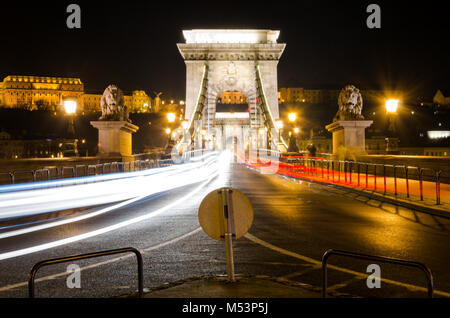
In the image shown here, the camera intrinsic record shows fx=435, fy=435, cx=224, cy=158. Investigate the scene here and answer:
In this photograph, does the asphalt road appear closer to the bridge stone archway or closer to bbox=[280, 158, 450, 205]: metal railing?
bbox=[280, 158, 450, 205]: metal railing

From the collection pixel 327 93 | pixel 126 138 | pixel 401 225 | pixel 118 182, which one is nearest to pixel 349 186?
pixel 401 225

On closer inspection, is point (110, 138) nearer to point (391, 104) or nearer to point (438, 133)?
point (391, 104)

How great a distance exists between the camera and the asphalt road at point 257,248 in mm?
5230

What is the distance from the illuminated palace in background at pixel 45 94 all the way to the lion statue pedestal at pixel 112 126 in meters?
124

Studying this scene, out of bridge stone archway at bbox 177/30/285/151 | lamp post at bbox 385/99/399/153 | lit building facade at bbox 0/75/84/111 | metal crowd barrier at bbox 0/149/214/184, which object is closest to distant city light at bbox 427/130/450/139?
bridge stone archway at bbox 177/30/285/151

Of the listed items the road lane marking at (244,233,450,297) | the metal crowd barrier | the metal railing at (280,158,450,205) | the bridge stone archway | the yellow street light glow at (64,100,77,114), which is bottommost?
the road lane marking at (244,233,450,297)

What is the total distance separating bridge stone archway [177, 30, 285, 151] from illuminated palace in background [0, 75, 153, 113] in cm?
7950

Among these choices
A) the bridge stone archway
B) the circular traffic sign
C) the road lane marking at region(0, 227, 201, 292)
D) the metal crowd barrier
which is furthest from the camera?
the bridge stone archway

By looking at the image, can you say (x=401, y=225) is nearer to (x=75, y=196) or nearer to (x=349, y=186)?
(x=349, y=186)

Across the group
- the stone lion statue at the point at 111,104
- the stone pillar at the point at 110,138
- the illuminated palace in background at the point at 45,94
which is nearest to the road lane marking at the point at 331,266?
the stone pillar at the point at 110,138

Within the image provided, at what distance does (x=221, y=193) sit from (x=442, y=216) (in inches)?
309

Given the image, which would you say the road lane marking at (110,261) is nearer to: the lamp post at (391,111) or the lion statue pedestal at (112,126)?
the lamp post at (391,111)

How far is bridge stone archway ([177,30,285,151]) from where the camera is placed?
222 ft

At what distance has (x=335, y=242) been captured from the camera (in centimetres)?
753
